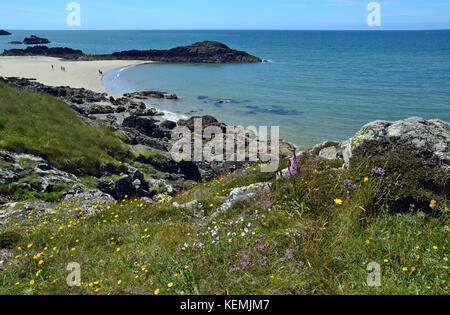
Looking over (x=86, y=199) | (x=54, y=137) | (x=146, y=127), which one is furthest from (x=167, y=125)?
(x=86, y=199)

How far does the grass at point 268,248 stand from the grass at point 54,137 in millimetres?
6933

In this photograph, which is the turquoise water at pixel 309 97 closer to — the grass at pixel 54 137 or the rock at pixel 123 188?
the grass at pixel 54 137

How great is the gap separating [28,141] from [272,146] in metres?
14.7

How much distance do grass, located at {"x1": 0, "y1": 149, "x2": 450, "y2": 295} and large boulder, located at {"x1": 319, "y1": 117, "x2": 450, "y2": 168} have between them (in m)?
1.09

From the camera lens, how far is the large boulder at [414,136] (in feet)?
20.6

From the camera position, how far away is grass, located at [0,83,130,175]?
1277 cm

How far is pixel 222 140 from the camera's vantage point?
22.0 meters

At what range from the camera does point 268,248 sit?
4.66 metres

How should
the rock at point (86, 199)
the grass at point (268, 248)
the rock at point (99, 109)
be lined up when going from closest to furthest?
the grass at point (268, 248) < the rock at point (86, 199) < the rock at point (99, 109)

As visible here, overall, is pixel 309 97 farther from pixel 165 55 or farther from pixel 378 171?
pixel 165 55

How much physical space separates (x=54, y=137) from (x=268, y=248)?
13.1 metres

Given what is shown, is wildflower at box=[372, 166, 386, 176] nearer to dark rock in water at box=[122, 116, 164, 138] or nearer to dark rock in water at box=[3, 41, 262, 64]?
dark rock in water at box=[122, 116, 164, 138]

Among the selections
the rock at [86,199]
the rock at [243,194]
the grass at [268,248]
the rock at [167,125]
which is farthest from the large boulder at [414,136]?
the rock at [167,125]

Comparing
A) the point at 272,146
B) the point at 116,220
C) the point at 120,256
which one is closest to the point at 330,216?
the point at 120,256
